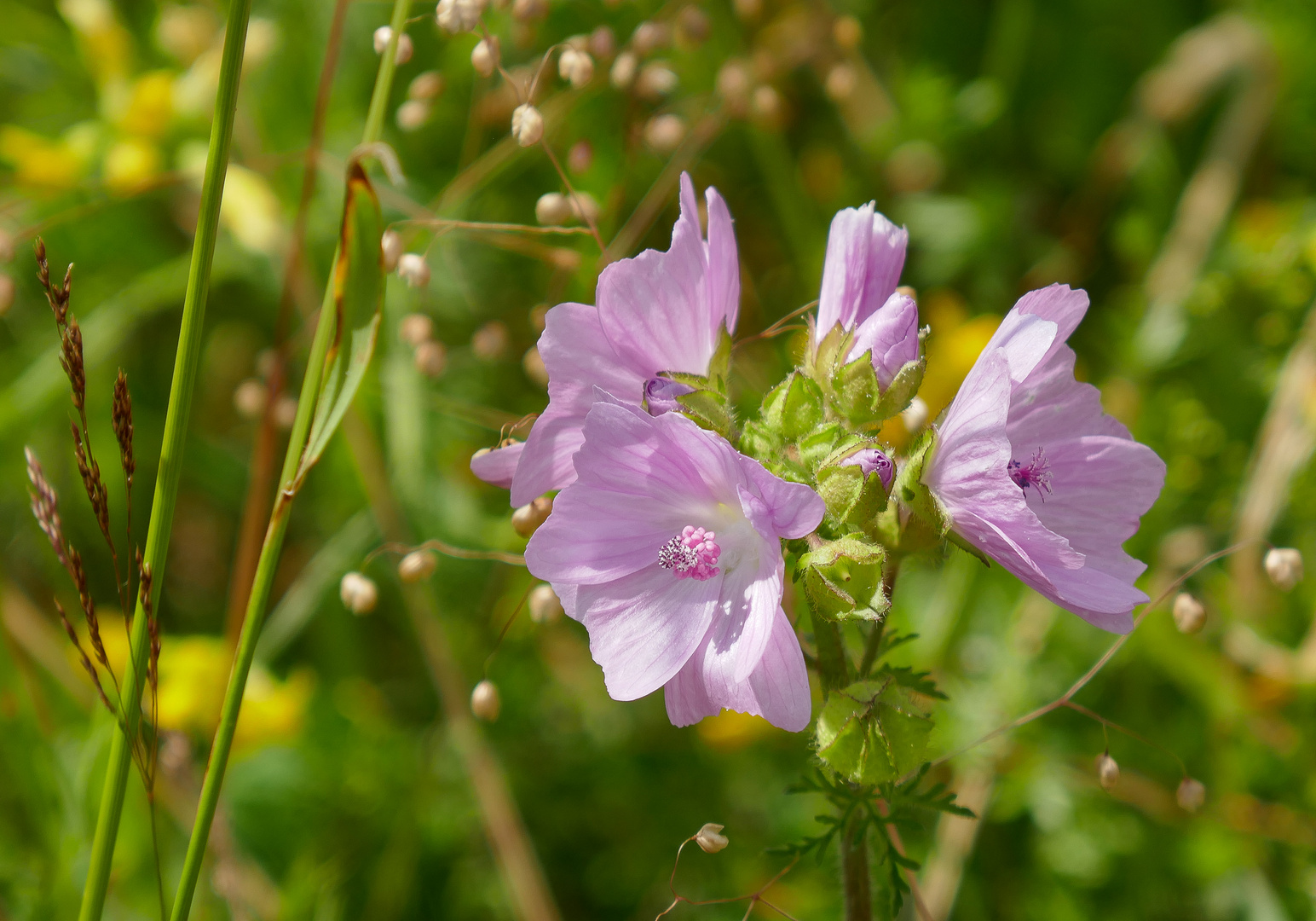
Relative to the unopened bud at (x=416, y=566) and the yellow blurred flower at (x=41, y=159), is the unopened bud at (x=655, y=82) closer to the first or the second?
the unopened bud at (x=416, y=566)

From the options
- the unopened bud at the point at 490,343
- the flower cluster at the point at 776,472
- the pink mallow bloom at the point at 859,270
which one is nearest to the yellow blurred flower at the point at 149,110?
the unopened bud at the point at 490,343

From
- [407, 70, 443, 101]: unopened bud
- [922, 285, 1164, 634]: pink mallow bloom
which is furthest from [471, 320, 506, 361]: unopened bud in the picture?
[922, 285, 1164, 634]: pink mallow bloom

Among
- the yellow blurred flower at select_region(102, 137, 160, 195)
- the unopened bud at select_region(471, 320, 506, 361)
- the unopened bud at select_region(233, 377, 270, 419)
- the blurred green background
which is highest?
the yellow blurred flower at select_region(102, 137, 160, 195)

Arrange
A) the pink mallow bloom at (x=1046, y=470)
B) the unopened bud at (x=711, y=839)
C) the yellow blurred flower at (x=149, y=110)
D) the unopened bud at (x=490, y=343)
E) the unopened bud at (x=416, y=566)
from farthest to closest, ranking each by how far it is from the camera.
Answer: the yellow blurred flower at (x=149, y=110) → the unopened bud at (x=490, y=343) → the unopened bud at (x=416, y=566) → the unopened bud at (x=711, y=839) → the pink mallow bloom at (x=1046, y=470)

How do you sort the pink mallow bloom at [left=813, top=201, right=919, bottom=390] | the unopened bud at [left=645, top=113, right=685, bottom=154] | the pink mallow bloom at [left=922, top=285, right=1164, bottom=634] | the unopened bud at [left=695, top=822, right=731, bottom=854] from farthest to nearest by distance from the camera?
1. the unopened bud at [left=645, top=113, right=685, bottom=154]
2. the pink mallow bloom at [left=813, top=201, right=919, bottom=390]
3. the unopened bud at [left=695, top=822, right=731, bottom=854]
4. the pink mallow bloom at [left=922, top=285, right=1164, bottom=634]

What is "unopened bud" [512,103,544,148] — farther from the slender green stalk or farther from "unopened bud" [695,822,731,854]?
"unopened bud" [695,822,731,854]
